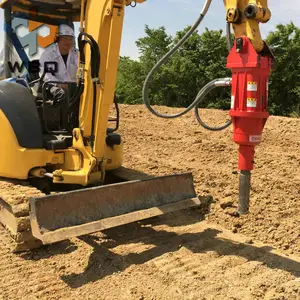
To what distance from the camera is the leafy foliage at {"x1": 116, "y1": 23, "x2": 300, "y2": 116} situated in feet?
80.3

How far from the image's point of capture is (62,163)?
4.41 meters

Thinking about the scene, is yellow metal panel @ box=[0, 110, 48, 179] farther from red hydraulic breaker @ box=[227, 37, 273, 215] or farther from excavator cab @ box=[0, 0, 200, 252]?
red hydraulic breaker @ box=[227, 37, 273, 215]

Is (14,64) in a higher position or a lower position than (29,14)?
lower

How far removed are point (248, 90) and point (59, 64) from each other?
225cm

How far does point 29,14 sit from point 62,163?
1.82 meters

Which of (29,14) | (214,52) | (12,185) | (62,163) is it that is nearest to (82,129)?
(62,163)

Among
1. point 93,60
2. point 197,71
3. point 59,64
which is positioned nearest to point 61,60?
point 59,64

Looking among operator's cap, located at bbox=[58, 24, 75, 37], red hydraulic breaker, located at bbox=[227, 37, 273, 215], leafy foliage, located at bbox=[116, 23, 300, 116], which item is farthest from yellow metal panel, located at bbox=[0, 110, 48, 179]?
leafy foliage, located at bbox=[116, 23, 300, 116]

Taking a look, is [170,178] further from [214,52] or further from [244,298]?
[214,52]

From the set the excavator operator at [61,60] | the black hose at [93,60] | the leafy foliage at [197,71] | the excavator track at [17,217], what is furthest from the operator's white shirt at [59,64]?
the leafy foliage at [197,71]

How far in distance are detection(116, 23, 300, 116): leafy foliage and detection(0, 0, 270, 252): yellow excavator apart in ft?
56.3

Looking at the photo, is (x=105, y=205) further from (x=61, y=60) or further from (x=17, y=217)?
(x=61, y=60)

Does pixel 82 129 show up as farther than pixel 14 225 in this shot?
Yes

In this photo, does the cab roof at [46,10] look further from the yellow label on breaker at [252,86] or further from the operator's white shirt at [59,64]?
the yellow label on breaker at [252,86]
